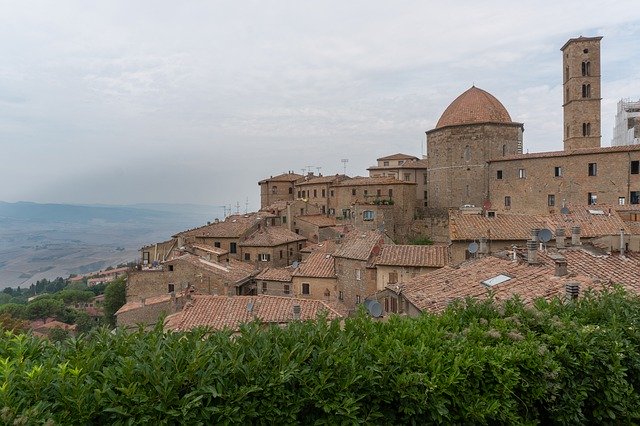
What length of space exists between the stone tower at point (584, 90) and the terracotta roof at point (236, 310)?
4322 centimetres

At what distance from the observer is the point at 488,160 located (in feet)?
151

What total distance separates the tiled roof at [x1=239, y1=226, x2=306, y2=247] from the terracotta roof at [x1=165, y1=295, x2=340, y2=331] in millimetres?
21937

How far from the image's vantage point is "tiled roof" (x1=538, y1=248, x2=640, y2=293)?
1167cm

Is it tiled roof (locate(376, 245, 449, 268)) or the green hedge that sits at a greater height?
the green hedge

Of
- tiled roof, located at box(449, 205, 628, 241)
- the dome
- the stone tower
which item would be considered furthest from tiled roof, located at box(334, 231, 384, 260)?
the stone tower

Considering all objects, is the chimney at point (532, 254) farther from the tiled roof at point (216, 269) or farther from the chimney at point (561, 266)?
the tiled roof at point (216, 269)

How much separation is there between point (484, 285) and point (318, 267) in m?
19.8

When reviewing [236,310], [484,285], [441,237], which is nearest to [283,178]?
[441,237]

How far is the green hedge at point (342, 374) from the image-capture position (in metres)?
4.00

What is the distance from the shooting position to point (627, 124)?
58.6m

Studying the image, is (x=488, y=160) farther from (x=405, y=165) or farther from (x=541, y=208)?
(x=405, y=165)

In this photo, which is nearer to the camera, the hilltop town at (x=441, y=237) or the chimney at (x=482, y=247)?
the hilltop town at (x=441, y=237)

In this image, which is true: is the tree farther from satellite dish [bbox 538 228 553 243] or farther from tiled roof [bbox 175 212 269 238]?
satellite dish [bbox 538 228 553 243]

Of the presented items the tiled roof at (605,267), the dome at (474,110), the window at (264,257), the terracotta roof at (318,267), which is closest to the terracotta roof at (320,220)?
the window at (264,257)
